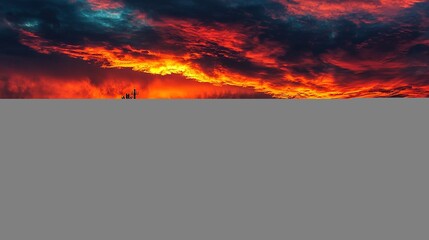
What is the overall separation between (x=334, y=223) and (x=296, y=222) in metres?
2.35

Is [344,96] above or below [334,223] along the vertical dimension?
above

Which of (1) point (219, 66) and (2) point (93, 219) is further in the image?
(1) point (219, 66)

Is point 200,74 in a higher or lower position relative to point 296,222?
higher

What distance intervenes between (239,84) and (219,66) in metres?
1.67

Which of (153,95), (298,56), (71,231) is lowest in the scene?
(71,231)

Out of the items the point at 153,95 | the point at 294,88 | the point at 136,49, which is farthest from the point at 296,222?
the point at 136,49

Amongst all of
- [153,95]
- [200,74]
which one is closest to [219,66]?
[200,74]

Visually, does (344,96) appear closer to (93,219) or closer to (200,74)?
(200,74)

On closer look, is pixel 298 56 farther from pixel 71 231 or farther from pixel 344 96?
pixel 71 231

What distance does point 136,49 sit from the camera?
40719 mm

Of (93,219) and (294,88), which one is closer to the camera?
(93,219)

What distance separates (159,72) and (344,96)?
459 inches

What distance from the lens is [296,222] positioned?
40.9 meters

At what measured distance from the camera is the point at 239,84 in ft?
136
